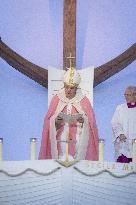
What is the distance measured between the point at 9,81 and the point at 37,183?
3.92 metres

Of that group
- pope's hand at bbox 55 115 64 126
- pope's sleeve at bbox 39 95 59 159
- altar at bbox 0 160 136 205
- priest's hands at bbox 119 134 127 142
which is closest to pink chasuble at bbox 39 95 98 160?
pope's sleeve at bbox 39 95 59 159

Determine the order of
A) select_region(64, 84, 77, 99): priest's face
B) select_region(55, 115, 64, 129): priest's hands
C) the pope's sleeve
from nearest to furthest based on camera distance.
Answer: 1. select_region(55, 115, 64, 129): priest's hands
2. select_region(64, 84, 77, 99): priest's face
3. the pope's sleeve

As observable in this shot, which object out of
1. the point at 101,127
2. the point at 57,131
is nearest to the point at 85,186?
the point at 57,131

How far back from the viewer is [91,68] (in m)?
5.95

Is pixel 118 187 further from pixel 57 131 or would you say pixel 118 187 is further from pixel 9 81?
pixel 9 81

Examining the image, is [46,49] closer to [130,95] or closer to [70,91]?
[70,91]

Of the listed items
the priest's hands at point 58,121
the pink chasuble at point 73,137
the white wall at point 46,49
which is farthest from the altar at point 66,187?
the white wall at point 46,49

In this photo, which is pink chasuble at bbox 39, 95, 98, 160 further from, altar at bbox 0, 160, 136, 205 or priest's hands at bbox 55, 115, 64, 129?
altar at bbox 0, 160, 136, 205

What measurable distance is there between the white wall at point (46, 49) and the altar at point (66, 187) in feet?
12.2

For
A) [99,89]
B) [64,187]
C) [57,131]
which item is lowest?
[64,187]

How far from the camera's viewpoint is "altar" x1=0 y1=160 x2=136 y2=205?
2869 millimetres

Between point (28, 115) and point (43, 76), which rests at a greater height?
point (43, 76)

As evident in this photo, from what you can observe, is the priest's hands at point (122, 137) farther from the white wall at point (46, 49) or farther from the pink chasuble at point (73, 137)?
the white wall at point (46, 49)

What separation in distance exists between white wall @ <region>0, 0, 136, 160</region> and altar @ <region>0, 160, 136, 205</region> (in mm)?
3717
